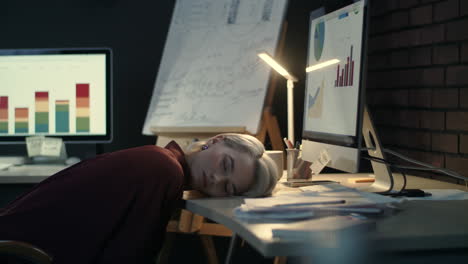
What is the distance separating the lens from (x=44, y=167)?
2.81 meters

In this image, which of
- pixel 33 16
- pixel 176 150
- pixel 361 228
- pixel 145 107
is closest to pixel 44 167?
pixel 145 107

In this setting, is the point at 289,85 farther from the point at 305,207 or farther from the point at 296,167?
the point at 305,207

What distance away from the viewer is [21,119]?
9.75 feet

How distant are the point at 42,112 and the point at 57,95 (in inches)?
4.5

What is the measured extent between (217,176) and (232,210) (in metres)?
0.19

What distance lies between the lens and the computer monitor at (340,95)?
157 centimetres

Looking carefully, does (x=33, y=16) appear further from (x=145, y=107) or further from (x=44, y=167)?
(x=44, y=167)

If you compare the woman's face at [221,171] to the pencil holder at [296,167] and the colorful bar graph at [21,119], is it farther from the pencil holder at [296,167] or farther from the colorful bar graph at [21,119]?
the colorful bar graph at [21,119]

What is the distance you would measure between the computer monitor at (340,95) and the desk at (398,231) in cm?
27

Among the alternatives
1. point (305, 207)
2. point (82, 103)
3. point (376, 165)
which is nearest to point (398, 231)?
point (305, 207)

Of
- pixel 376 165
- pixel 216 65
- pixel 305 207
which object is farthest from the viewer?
pixel 216 65

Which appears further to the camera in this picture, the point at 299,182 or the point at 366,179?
the point at 366,179

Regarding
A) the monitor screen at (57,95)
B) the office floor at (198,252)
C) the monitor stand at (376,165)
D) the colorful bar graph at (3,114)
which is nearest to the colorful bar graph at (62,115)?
the monitor screen at (57,95)

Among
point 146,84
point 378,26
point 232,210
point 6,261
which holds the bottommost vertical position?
point 6,261
